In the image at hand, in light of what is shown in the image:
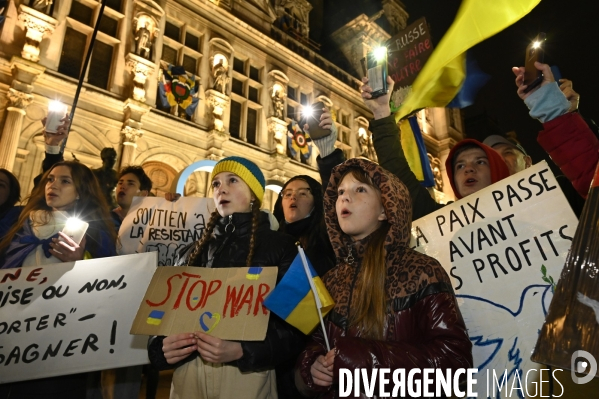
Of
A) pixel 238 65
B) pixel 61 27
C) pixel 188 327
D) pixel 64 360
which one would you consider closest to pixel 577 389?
pixel 188 327

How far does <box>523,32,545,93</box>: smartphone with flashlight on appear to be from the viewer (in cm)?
187

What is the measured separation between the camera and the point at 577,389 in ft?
5.05

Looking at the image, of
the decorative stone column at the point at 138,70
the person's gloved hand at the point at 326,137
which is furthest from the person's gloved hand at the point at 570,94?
the decorative stone column at the point at 138,70

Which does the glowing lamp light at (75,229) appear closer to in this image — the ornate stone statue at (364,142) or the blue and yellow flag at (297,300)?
the blue and yellow flag at (297,300)

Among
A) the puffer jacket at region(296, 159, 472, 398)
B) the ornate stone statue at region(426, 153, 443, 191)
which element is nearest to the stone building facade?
the puffer jacket at region(296, 159, 472, 398)

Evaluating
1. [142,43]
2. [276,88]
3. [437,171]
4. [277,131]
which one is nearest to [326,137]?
[142,43]

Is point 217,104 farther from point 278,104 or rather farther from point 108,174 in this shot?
point 108,174

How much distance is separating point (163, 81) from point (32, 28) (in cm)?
327

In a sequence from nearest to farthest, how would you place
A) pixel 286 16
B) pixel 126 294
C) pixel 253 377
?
pixel 253 377
pixel 126 294
pixel 286 16

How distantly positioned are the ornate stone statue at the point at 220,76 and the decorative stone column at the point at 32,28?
15.4 feet

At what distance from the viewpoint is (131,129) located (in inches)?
378

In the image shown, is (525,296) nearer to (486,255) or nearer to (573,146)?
(486,255)

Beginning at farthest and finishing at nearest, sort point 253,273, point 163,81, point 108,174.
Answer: point 163,81, point 108,174, point 253,273

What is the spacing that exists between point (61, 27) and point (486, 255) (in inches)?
455
